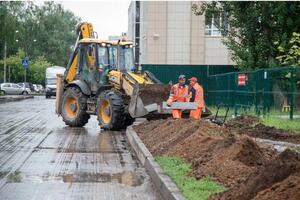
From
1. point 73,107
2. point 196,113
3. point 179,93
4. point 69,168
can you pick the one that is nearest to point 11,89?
point 73,107

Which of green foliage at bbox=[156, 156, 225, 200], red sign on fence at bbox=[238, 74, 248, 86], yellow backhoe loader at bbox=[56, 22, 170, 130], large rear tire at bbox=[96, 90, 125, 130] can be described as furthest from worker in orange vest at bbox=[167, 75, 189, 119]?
green foliage at bbox=[156, 156, 225, 200]

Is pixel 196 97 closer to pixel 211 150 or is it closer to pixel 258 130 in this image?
pixel 258 130

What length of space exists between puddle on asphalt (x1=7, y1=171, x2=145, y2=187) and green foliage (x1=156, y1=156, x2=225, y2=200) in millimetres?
535

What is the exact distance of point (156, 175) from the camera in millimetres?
9734

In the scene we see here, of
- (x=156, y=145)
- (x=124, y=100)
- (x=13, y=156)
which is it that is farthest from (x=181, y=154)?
(x=124, y=100)

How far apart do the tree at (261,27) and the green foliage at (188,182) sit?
15.3 meters

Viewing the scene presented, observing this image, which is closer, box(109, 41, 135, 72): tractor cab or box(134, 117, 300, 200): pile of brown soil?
box(134, 117, 300, 200): pile of brown soil

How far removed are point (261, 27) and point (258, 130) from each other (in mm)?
11550

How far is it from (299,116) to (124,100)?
577 cm

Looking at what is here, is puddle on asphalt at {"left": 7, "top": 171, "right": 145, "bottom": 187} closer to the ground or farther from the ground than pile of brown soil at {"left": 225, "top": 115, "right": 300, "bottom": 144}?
closer to the ground

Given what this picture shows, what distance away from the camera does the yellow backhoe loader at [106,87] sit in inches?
770

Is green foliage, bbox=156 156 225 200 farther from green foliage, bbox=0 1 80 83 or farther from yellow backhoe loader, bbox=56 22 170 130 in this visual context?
green foliage, bbox=0 1 80 83

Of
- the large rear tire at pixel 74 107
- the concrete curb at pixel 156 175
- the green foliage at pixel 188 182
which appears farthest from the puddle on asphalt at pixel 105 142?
the green foliage at pixel 188 182

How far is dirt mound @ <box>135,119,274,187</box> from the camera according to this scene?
8.95 metres
